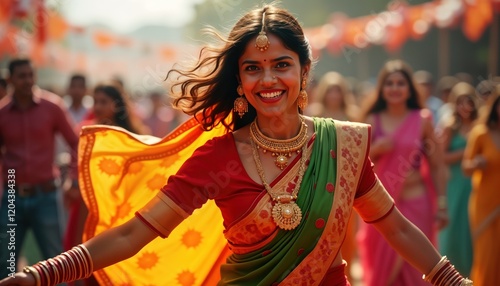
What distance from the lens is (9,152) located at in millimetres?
7102

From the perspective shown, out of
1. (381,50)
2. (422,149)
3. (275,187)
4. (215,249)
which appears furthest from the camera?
(381,50)

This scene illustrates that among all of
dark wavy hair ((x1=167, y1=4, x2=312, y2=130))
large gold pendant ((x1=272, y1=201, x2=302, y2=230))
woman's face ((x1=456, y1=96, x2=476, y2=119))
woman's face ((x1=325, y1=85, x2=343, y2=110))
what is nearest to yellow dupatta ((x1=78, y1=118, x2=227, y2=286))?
dark wavy hair ((x1=167, y1=4, x2=312, y2=130))

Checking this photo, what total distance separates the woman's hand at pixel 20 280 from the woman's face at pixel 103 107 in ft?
12.9

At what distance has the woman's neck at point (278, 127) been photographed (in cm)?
360

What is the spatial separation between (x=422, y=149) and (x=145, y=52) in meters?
18.6

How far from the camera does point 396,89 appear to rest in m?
7.14

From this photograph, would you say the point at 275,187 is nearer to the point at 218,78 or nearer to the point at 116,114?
the point at 218,78

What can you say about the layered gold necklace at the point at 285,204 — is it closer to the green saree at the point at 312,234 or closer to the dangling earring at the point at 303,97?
the green saree at the point at 312,234

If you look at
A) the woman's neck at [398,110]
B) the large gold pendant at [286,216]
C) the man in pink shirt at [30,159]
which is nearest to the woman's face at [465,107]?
the woman's neck at [398,110]

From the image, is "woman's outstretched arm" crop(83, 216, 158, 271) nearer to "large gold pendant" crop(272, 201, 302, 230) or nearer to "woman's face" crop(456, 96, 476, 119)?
"large gold pendant" crop(272, 201, 302, 230)

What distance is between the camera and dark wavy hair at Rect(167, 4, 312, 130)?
3.49m

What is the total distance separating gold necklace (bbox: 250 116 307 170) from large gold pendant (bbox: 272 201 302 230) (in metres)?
0.23

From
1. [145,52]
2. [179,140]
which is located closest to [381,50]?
[145,52]

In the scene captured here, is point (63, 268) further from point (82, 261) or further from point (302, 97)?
point (302, 97)
